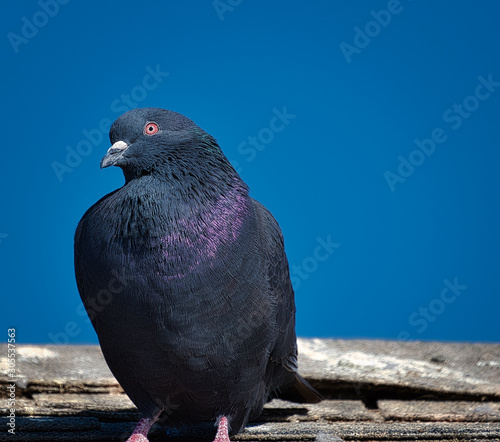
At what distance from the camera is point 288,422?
5.20 metres

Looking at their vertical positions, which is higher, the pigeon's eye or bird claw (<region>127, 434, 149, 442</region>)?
the pigeon's eye

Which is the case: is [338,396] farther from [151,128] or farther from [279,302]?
[151,128]

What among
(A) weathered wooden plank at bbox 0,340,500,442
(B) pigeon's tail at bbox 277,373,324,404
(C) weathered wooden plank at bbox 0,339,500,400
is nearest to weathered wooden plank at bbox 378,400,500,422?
(A) weathered wooden plank at bbox 0,340,500,442

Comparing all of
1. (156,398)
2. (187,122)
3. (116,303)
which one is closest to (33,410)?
(156,398)

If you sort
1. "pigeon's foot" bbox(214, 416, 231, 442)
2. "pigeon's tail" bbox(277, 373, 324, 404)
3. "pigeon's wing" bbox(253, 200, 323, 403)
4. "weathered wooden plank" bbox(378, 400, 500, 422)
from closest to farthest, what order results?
1. "pigeon's foot" bbox(214, 416, 231, 442)
2. "pigeon's wing" bbox(253, 200, 323, 403)
3. "weathered wooden plank" bbox(378, 400, 500, 422)
4. "pigeon's tail" bbox(277, 373, 324, 404)

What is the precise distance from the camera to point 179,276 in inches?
156

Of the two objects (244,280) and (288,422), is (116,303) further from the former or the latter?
(288,422)

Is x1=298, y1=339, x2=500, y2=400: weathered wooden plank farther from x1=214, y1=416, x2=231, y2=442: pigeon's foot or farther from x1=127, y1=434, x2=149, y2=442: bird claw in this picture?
x1=127, y1=434, x2=149, y2=442: bird claw

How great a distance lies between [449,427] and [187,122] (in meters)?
2.76

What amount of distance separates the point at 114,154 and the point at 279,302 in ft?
4.76

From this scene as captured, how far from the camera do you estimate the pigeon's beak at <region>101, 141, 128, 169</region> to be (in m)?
4.27

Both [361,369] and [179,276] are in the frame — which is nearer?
[179,276]

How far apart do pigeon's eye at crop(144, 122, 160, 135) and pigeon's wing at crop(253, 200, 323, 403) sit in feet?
2.73

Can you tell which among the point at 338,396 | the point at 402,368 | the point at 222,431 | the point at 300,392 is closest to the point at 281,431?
the point at 222,431
